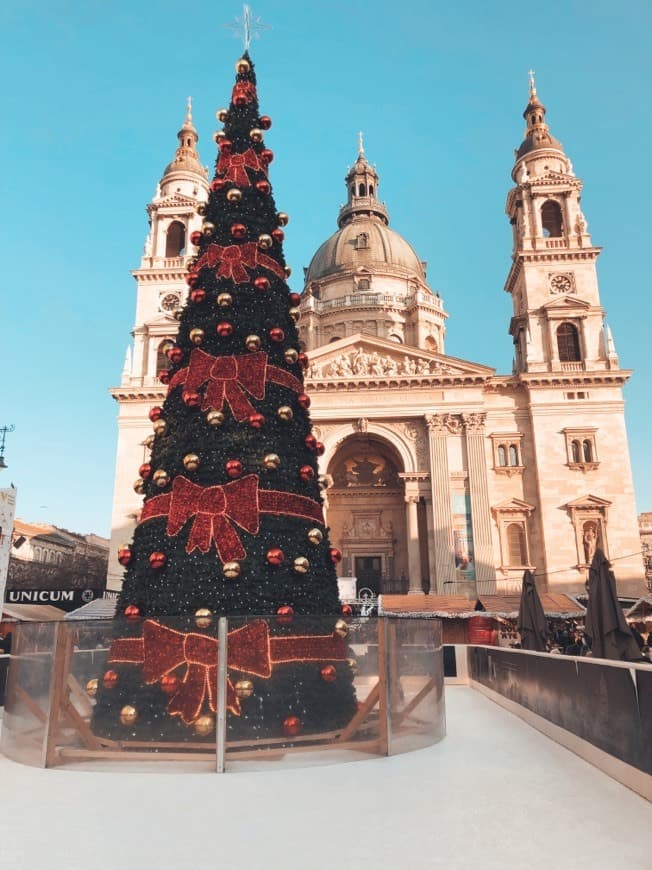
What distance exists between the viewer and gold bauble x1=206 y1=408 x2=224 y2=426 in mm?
7629

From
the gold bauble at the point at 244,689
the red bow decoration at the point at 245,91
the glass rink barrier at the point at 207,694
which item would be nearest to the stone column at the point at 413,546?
the red bow decoration at the point at 245,91

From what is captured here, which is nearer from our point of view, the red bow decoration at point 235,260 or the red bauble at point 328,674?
the red bauble at point 328,674

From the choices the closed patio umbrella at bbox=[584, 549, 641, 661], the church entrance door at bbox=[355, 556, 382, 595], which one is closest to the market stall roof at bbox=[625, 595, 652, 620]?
the church entrance door at bbox=[355, 556, 382, 595]

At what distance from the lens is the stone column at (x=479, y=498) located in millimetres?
32938

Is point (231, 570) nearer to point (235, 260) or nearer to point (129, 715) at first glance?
point (129, 715)

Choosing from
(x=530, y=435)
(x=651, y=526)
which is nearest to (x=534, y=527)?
(x=530, y=435)

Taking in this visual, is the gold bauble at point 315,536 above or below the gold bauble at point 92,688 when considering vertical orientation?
above

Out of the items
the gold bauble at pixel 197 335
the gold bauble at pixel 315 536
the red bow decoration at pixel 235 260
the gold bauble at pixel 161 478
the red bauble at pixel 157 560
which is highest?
the red bow decoration at pixel 235 260

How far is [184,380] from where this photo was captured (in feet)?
26.9

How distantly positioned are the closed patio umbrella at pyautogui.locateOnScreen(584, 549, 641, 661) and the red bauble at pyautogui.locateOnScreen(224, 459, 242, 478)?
20.7 ft

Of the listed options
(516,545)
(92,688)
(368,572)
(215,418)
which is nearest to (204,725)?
(92,688)

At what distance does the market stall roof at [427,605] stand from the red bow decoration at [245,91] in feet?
72.4

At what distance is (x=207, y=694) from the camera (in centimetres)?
621

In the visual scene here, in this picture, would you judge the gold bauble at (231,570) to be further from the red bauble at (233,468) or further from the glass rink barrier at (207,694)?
the red bauble at (233,468)
